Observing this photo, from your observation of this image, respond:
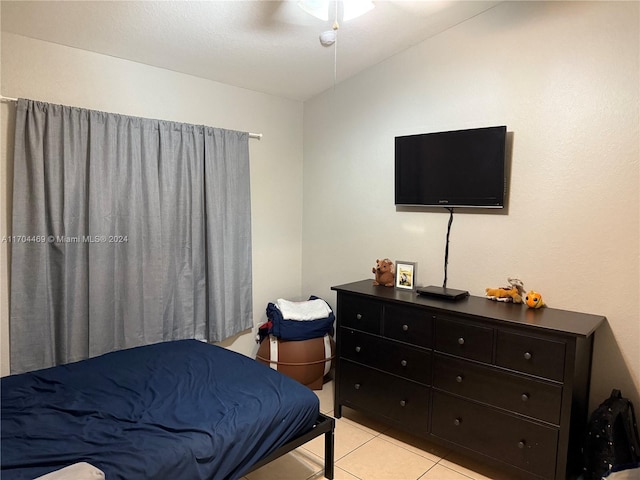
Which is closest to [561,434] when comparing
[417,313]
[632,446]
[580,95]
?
[632,446]

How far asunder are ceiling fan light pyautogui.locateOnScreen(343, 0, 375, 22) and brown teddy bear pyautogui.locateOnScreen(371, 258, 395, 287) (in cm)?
167

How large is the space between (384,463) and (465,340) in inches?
35.1

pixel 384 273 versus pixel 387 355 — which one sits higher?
pixel 384 273

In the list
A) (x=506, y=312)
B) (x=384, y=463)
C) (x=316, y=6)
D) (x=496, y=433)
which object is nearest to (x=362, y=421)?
(x=384, y=463)

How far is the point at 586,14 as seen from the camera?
7.63 feet

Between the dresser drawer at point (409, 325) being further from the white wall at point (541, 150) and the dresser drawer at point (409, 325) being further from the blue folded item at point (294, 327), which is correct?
the blue folded item at point (294, 327)

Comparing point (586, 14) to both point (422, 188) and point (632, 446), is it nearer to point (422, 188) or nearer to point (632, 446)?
point (422, 188)

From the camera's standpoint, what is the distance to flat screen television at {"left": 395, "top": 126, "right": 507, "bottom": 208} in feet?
8.47

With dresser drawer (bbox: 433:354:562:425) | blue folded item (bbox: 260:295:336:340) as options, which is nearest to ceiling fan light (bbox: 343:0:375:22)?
dresser drawer (bbox: 433:354:562:425)

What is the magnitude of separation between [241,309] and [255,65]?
1961mm

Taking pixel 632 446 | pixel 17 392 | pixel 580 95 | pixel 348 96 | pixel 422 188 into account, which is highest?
pixel 348 96

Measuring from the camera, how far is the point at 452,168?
277 centimetres

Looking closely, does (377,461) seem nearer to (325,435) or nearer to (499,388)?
(325,435)

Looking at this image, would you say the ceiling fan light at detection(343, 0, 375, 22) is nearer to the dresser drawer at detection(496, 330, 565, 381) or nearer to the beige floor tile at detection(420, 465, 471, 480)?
the dresser drawer at detection(496, 330, 565, 381)
